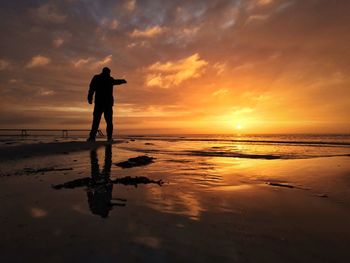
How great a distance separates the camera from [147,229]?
2.42 metres

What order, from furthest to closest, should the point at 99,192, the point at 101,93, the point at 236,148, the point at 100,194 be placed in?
the point at 236,148
the point at 101,93
the point at 99,192
the point at 100,194

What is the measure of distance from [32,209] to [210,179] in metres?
3.40

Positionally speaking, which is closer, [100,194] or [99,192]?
[100,194]

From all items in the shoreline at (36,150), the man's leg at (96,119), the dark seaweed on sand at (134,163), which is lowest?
the dark seaweed on sand at (134,163)

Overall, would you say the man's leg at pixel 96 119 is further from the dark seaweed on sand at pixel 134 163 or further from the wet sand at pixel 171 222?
the wet sand at pixel 171 222

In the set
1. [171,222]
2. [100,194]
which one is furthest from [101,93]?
[171,222]

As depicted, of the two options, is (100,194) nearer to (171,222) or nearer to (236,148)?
(171,222)

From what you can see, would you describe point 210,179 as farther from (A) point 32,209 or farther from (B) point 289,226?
(A) point 32,209

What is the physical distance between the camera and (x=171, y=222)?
8.66 feet

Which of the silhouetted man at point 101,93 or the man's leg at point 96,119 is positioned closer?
the silhouetted man at point 101,93

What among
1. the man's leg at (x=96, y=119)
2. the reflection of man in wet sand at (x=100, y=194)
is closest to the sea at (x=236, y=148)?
the man's leg at (x=96, y=119)

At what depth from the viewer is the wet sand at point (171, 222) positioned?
6.42 ft

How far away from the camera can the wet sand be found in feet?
6.42

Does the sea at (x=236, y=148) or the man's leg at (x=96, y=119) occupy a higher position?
the man's leg at (x=96, y=119)
